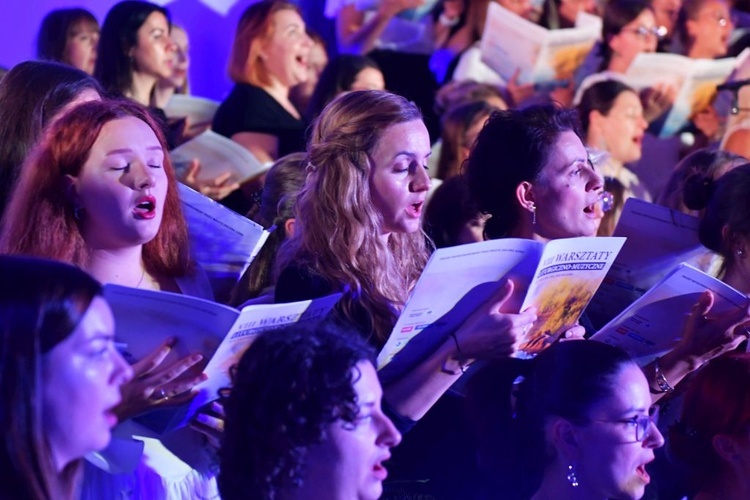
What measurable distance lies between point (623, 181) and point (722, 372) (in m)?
1.86

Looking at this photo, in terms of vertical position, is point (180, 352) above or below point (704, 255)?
above

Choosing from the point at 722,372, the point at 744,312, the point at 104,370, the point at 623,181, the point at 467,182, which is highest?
the point at 104,370

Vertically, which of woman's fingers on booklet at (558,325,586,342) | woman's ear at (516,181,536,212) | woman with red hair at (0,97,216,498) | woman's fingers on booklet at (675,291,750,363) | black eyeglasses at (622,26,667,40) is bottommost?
black eyeglasses at (622,26,667,40)

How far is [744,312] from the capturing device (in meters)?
2.49

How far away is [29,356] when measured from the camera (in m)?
1.55

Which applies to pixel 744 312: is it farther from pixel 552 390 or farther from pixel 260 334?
pixel 260 334

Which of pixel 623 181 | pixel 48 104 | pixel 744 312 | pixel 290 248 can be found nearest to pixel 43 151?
pixel 48 104

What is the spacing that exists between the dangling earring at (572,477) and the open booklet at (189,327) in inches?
24.0

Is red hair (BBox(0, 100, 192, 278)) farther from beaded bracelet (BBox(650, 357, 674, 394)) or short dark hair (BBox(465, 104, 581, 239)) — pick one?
beaded bracelet (BBox(650, 357, 674, 394))

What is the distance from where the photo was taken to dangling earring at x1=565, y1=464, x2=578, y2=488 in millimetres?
2215

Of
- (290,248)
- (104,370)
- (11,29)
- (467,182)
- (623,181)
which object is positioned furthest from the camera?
(623,181)

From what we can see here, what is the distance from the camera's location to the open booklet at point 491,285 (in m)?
2.09

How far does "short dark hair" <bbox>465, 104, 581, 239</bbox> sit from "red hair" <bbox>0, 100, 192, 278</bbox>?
840 millimetres

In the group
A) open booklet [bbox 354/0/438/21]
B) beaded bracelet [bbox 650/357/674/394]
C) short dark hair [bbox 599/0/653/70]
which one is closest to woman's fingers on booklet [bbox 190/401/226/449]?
beaded bracelet [bbox 650/357/674/394]
